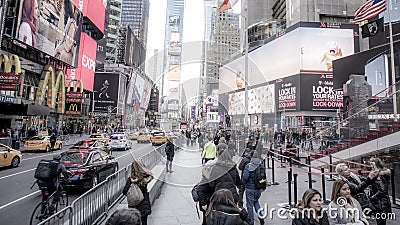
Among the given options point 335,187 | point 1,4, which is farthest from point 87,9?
point 335,187

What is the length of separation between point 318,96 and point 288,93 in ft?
15.4

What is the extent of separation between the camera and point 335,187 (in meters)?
3.66

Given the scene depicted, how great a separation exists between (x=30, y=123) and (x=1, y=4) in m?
19.5

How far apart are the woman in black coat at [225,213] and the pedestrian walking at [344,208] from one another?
4.88ft

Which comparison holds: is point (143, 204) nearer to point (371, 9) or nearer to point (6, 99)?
point (371, 9)

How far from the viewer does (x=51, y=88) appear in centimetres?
2930

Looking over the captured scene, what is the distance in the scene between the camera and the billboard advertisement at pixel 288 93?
3922 cm

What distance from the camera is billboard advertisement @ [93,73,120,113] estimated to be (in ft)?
195

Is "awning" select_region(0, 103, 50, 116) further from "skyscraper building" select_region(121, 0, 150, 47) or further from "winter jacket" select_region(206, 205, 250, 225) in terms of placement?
"skyscraper building" select_region(121, 0, 150, 47)

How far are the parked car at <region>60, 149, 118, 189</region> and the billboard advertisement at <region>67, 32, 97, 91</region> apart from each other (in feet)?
118

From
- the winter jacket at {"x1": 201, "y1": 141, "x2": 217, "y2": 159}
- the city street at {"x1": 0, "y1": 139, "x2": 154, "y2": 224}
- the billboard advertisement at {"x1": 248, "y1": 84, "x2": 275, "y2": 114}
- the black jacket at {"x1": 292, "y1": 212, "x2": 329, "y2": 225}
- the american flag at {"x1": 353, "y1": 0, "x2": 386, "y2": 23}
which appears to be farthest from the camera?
the billboard advertisement at {"x1": 248, "y1": 84, "x2": 275, "y2": 114}

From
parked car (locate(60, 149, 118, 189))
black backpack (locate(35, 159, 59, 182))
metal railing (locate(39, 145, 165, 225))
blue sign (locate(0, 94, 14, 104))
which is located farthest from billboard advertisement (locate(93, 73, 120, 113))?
black backpack (locate(35, 159, 59, 182))

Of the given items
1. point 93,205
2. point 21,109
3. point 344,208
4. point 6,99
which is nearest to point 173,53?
point 93,205

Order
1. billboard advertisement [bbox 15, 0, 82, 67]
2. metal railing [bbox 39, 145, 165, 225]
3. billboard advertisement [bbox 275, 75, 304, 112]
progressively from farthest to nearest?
billboard advertisement [bbox 275, 75, 304, 112], billboard advertisement [bbox 15, 0, 82, 67], metal railing [bbox 39, 145, 165, 225]
